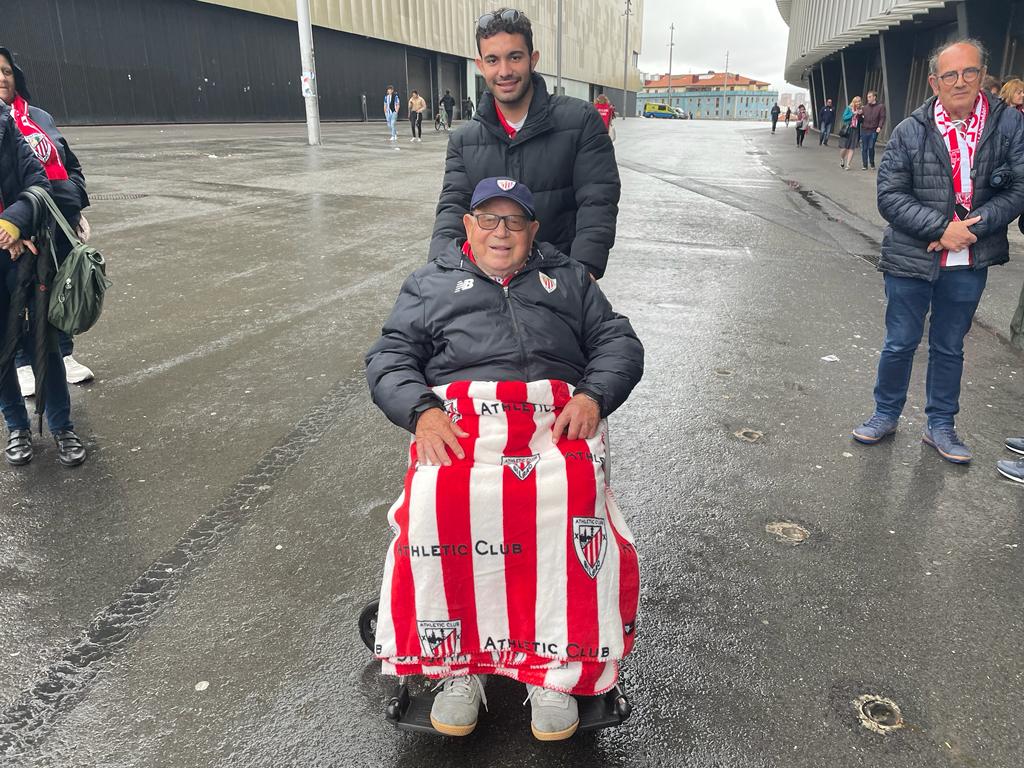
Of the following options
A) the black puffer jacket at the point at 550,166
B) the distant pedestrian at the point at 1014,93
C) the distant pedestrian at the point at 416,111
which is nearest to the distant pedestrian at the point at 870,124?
the distant pedestrian at the point at 416,111

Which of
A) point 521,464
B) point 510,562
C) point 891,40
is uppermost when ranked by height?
point 891,40

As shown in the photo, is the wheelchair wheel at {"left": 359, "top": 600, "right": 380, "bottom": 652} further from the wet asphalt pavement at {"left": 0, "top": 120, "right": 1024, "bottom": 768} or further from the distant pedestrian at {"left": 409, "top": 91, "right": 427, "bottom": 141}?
the distant pedestrian at {"left": 409, "top": 91, "right": 427, "bottom": 141}

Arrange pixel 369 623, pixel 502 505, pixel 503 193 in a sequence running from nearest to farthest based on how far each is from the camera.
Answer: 1. pixel 502 505
2. pixel 503 193
3. pixel 369 623

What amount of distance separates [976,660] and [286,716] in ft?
7.49

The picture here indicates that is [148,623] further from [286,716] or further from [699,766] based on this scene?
[699,766]

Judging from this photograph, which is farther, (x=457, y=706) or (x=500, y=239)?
(x=500, y=239)

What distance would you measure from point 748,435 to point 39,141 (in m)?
4.40

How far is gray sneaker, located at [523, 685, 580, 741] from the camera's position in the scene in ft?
6.67

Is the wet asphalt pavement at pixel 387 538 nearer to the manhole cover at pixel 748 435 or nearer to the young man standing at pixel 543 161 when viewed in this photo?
the manhole cover at pixel 748 435

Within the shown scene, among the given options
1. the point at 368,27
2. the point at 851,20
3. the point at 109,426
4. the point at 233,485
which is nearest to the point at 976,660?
the point at 233,485

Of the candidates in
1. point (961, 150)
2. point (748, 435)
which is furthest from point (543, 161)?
point (961, 150)

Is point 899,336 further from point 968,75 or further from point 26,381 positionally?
point 26,381

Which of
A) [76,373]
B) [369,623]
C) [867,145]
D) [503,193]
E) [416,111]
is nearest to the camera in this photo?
[503,193]

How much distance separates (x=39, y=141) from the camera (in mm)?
4203
